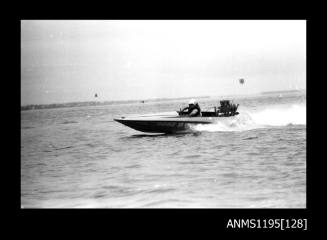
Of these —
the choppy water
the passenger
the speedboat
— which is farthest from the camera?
the speedboat

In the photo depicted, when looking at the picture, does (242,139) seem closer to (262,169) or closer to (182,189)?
(262,169)

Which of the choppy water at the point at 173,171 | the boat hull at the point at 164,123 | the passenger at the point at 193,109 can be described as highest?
the passenger at the point at 193,109

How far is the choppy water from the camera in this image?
997 centimetres

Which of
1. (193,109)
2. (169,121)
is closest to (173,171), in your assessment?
(169,121)

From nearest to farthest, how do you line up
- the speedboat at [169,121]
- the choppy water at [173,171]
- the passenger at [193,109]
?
the choppy water at [173,171]
the passenger at [193,109]
the speedboat at [169,121]

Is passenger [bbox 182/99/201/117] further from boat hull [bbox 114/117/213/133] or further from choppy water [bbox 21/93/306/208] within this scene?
choppy water [bbox 21/93/306/208]

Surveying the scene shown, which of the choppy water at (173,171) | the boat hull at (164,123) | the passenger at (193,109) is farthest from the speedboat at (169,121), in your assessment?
the choppy water at (173,171)

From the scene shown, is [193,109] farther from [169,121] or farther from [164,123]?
[164,123]

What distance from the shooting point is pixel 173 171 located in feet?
44.6

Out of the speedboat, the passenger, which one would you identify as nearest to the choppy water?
the speedboat

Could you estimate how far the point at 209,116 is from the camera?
2267cm

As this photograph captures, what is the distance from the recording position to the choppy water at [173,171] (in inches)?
392

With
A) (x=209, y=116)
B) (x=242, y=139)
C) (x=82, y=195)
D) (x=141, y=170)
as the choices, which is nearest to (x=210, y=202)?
(x=82, y=195)

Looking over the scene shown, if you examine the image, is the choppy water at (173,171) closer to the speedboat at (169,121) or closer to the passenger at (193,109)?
the speedboat at (169,121)
